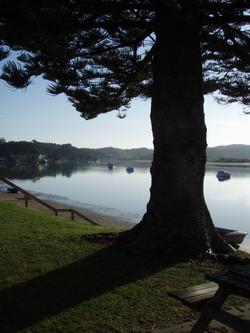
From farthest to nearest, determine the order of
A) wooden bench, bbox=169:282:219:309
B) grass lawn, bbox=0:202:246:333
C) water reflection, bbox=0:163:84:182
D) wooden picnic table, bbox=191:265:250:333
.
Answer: water reflection, bbox=0:163:84:182 < grass lawn, bbox=0:202:246:333 < wooden bench, bbox=169:282:219:309 < wooden picnic table, bbox=191:265:250:333

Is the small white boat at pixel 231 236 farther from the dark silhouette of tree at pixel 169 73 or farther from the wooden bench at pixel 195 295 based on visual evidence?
the wooden bench at pixel 195 295

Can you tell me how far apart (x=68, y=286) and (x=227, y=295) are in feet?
7.81

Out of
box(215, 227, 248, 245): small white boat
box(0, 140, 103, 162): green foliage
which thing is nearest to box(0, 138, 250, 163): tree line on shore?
box(0, 140, 103, 162): green foliage

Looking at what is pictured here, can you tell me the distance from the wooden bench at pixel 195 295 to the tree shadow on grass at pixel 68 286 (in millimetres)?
1447

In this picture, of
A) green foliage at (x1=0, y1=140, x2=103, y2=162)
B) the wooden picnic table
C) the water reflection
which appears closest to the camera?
the wooden picnic table

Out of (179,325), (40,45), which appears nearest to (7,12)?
(40,45)

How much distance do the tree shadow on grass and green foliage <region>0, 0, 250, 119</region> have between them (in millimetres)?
3350

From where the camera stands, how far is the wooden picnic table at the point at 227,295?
3544mm

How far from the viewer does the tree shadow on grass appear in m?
4.69

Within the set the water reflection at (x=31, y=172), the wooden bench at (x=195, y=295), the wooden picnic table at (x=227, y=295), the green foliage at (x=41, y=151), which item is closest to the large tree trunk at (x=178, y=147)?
the wooden bench at (x=195, y=295)

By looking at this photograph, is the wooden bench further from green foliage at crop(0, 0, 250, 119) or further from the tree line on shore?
the tree line on shore

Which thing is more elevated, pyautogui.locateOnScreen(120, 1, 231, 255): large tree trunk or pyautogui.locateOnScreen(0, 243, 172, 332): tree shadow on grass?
pyautogui.locateOnScreen(120, 1, 231, 255): large tree trunk

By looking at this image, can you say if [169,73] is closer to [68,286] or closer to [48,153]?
[68,286]

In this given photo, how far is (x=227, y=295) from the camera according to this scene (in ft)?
12.3
